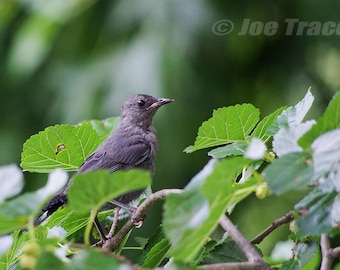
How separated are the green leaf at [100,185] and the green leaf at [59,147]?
993 mm

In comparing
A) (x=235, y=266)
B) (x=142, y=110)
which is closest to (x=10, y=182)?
(x=235, y=266)

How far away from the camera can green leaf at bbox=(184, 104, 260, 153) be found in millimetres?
1604

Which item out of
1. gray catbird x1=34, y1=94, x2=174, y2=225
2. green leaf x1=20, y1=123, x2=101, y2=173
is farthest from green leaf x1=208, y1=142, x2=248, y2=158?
gray catbird x1=34, y1=94, x2=174, y2=225

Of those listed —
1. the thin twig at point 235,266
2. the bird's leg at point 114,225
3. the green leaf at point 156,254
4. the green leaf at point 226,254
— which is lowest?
the bird's leg at point 114,225

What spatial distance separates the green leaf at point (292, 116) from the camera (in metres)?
1.51

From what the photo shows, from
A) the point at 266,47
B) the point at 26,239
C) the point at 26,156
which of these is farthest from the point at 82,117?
the point at 26,239

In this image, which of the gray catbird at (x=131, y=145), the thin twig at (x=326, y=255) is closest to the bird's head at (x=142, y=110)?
the gray catbird at (x=131, y=145)

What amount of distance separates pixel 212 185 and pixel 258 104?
483 cm

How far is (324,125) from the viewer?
3.68 feet

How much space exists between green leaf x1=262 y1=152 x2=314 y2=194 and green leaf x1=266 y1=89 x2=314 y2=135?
43 cm

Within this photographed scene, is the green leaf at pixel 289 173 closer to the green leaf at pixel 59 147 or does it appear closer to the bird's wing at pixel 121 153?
the green leaf at pixel 59 147

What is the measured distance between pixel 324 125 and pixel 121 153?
2.46 metres

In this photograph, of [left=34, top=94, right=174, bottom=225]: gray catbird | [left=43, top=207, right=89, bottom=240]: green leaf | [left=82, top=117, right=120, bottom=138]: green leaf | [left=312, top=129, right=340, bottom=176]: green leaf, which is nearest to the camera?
[left=312, top=129, right=340, bottom=176]: green leaf

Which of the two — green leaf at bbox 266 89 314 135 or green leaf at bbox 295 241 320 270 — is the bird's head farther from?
green leaf at bbox 295 241 320 270
